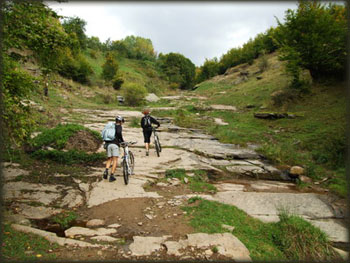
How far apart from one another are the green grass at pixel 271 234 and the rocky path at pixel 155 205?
0.28 metres

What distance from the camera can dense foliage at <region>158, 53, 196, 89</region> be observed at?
56.4 m

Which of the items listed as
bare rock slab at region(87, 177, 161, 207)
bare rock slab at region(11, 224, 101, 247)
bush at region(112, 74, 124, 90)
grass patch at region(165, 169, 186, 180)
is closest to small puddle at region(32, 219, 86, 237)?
bare rock slab at region(11, 224, 101, 247)

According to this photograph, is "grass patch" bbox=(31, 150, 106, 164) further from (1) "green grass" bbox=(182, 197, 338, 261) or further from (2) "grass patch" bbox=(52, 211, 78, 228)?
(1) "green grass" bbox=(182, 197, 338, 261)

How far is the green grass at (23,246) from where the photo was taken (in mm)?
3416

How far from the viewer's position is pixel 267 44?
36688mm

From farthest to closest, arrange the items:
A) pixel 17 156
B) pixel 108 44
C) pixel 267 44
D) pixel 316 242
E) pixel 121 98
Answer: pixel 108 44 → pixel 267 44 → pixel 121 98 → pixel 17 156 → pixel 316 242

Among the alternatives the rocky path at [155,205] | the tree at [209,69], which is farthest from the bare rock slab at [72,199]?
the tree at [209,69]

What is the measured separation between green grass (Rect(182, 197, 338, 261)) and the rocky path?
285 millimetres

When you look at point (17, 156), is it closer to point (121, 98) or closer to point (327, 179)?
point (327, 179)

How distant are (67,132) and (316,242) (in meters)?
9.17

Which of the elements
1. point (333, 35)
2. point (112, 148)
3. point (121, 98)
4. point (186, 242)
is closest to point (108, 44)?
point (121, 98)

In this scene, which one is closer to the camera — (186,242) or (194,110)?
(186,242)

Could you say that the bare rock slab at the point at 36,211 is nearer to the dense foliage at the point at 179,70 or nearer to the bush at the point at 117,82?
the bush at the point at 117,82

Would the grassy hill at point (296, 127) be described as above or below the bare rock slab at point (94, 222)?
above
